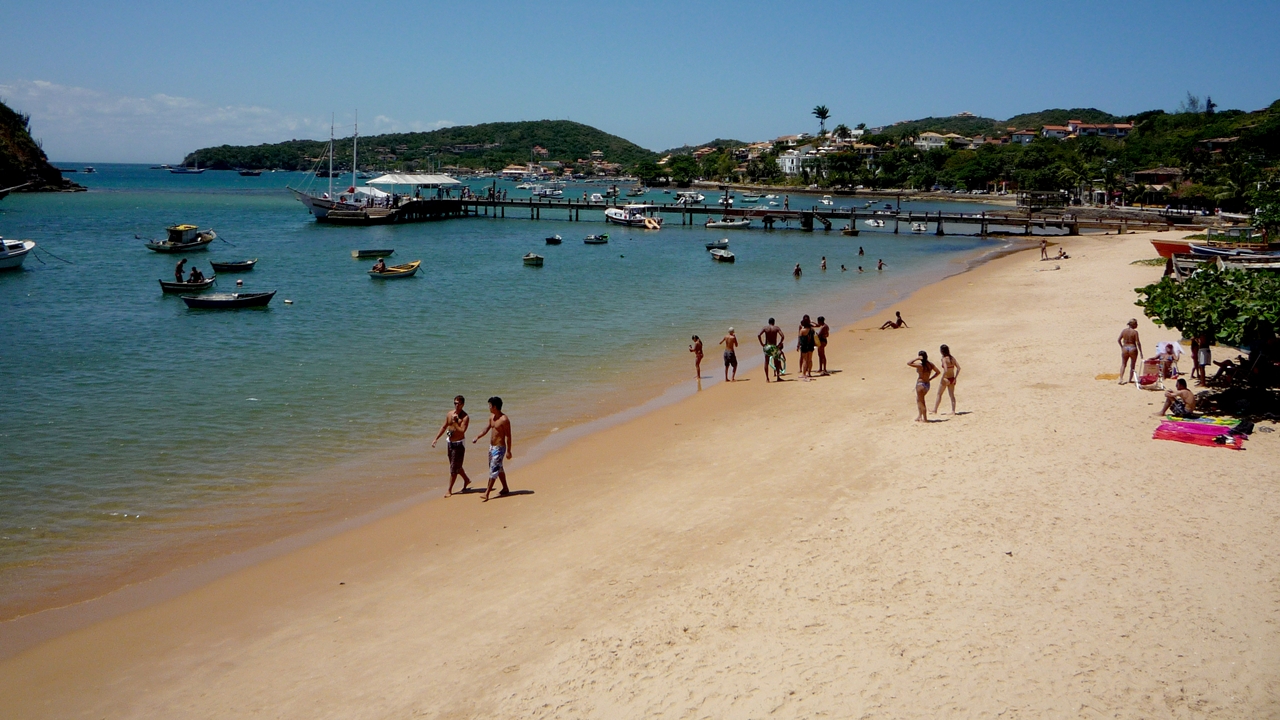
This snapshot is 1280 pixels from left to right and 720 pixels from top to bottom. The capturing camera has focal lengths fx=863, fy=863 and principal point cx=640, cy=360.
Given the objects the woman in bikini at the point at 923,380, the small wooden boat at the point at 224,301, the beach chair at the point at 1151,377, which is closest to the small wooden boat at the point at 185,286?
the small wooden boat at the point at 224,301

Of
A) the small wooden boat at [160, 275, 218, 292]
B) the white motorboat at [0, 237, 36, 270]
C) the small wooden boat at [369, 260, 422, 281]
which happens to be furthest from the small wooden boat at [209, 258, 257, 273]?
the white motorboat at [0, 237, 36, 270]

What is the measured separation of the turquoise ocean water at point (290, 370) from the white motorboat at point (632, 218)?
784 inches

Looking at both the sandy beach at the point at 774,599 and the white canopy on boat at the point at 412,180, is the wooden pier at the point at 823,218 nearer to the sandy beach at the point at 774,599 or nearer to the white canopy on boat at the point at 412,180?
the white canopy on boat at the point at 412,180

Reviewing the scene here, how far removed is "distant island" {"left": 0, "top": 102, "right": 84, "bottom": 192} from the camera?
343 ft

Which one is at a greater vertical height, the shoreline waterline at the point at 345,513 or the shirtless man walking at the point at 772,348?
the shirtless man walking at the point at 772,348

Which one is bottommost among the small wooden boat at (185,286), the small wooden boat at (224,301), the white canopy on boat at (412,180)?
the small wooden boat at (224,301)

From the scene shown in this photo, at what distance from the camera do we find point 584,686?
24.2 feet

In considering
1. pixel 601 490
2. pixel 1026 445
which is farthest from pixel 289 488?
pixel 1026 445

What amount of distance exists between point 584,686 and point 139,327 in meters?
27.4

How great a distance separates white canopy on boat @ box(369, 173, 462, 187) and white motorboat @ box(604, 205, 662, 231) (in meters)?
16.2

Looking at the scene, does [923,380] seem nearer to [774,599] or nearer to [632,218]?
[774,599]

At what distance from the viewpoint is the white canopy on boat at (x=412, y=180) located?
2943 inches

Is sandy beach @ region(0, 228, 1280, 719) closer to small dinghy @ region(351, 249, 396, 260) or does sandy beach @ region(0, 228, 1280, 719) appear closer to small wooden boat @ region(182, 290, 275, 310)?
small wooden boat @ region(182, 290, 275, 310)

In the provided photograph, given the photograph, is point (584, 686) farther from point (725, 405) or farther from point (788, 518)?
point (725, 405)
